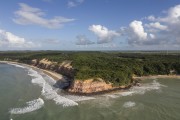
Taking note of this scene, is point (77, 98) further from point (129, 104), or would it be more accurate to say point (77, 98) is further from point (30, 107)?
point (129, 104)

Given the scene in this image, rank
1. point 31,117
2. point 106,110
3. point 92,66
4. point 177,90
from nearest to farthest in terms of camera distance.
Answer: point 31,117, point 106,110, point 177,90, point 92,66

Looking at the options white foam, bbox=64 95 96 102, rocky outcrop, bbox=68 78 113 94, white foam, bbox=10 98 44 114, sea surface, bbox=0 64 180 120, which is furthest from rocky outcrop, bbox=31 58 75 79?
white foam, bbox=10 98 44 114

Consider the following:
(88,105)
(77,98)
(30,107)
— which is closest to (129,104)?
(88,105)

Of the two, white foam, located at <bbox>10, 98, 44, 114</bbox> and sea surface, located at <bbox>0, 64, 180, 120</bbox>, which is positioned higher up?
white foam, located at <bbox>10, 98, 44, 114</bbox>

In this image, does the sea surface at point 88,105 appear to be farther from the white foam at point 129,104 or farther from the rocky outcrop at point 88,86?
the rocky outcrop at point 88,86

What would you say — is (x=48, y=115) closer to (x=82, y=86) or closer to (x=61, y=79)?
(x=82, y=86)

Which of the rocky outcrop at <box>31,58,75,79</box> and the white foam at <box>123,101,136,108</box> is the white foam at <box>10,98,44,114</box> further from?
the rocky outcrop at <box>31,58,75,79</box>

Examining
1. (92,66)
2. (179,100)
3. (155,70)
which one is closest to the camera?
(179,100)

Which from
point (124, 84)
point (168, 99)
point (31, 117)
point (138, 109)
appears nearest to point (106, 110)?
point (138, 109)
